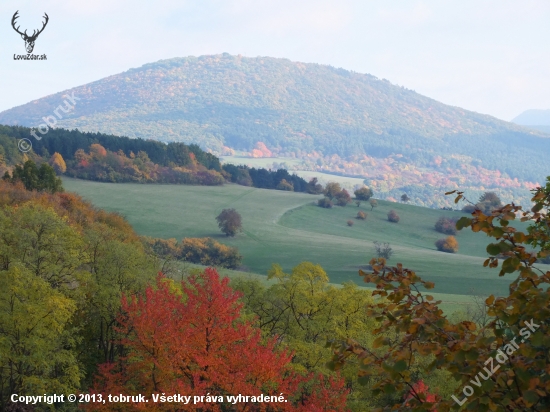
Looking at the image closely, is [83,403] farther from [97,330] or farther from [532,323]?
[532,323]

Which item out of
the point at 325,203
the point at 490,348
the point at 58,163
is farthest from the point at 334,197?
the point at 490,348

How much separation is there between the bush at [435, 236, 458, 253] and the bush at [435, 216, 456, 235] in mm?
5552

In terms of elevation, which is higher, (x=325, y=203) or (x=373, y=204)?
(x=373, y=204)

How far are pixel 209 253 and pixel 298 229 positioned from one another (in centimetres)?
2430

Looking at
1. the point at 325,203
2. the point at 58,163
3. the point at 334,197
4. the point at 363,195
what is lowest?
the point at 325,203

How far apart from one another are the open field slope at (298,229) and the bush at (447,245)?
4.26 feet

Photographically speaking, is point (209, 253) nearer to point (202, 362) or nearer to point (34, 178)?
point (34, 178)

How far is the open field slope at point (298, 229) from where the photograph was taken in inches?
2908

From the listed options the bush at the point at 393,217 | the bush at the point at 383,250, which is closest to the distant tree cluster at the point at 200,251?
the bush at the point at 383,250

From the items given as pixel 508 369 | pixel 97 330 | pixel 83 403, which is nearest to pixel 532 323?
pixel 508 369

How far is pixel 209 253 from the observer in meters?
75.4

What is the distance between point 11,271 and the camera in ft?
76.4

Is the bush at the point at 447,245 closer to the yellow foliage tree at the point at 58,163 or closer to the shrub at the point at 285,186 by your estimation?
the shrub at the point at 285,186

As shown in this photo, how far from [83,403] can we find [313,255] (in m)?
58.0
